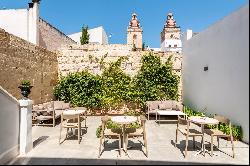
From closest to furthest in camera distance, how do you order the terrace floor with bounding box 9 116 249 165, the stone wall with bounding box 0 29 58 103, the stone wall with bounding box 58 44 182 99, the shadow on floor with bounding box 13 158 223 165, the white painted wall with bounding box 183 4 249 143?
the shadow on floor with bounding box 13 158 223 165, the terrace floor with bounding box 9 116 249 165, the white painted wall with bounding box 183 4 249 143, the stone wall with bounding box 0 29 58 103, the stone wall with bounding box 58 44 182 99

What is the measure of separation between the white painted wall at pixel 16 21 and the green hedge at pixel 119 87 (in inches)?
179

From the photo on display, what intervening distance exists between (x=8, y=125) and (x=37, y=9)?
11273mm

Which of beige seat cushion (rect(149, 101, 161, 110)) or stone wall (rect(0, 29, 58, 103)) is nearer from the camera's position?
stone wall (rect(0, 29, 58, 103))

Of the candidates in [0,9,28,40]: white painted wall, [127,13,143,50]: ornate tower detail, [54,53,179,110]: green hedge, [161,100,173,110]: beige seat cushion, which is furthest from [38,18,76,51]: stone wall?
[127,13,143,50]: ornate tower detail

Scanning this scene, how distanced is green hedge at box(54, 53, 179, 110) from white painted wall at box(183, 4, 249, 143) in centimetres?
111

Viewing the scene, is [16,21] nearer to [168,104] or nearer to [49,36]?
[49,36]

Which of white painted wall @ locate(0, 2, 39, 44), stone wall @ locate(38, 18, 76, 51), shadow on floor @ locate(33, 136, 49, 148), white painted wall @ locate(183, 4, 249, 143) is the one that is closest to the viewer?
shadow on floor @ locate(33, 136, 49, 148)

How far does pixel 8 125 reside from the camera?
18.2ft

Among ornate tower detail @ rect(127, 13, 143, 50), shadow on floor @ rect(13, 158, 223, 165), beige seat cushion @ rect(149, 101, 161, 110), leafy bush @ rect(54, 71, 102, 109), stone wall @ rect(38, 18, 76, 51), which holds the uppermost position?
ornate tower detail @ rect(127, 13, 143, 50)

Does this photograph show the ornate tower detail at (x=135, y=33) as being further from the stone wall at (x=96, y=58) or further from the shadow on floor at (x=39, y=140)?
the shadow on floor at (x=39, y=140)

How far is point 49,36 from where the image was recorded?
1781 cm

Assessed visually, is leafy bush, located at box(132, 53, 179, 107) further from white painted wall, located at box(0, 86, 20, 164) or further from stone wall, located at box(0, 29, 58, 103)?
white painted wall, located at box(0, 86, 20, 164)

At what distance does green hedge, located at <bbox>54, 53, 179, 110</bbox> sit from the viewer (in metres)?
12.1

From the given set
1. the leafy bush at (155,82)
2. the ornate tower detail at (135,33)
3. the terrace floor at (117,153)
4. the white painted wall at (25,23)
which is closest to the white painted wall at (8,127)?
the terrace floor at (117,153)
